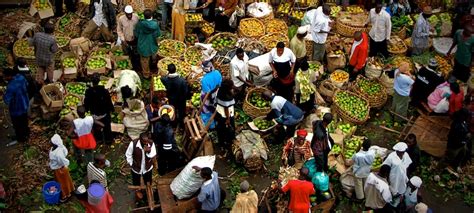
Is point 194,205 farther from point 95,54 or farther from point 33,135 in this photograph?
point 95,54

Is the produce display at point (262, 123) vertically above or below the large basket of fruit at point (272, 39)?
below

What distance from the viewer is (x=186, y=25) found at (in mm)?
15109

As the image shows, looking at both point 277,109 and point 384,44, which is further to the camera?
point 384,44

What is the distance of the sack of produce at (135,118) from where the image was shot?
1212 centimetres

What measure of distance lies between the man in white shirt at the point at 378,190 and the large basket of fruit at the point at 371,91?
132 inches

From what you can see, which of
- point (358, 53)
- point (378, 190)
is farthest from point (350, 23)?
point (378, 190)

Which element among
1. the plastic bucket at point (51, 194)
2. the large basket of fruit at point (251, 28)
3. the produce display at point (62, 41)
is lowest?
the plastic bucket at point (51, 194)

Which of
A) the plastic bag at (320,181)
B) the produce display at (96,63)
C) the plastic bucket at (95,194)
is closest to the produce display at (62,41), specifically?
the produce display at (96,63)

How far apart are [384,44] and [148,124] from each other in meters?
6.11

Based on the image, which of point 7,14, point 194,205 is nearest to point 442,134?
point 194,205

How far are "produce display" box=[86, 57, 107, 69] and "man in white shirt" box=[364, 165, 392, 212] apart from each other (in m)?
6.83

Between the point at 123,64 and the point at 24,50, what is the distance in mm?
2381


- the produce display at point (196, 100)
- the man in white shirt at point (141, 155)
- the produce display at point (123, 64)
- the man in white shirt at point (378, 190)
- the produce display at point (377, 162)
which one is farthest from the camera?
the produce display at point (123, 64)

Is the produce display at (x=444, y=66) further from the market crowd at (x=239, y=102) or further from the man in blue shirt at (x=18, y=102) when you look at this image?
the man in blue shirt at (x=18, y=102)
